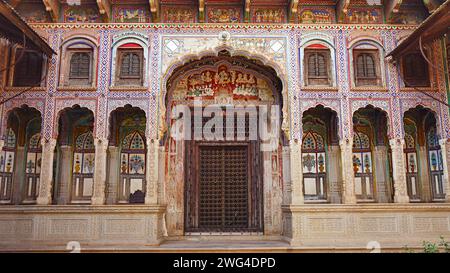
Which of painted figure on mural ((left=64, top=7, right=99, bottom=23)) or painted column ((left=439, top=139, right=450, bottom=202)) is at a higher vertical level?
painted figure on mural ((left=64, top=7, right=99, bottom=23))

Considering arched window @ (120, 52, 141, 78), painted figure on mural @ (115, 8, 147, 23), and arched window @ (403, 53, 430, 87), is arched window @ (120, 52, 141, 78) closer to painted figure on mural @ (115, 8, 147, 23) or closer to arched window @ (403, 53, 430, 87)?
painted figure on mural @ (115, 8, 147, 23)

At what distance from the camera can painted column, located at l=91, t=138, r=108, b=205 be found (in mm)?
10281

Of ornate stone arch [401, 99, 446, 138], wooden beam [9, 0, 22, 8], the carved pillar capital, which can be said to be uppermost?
wooden beam [9, 0, 22, 8]

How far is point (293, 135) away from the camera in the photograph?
10.8 metres

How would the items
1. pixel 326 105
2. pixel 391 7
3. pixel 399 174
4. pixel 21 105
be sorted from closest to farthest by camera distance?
pixel 399 174 < pixel 21 105 < pixel 326 105 < pixel 391 7

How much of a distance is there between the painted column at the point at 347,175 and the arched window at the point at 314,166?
1.38m

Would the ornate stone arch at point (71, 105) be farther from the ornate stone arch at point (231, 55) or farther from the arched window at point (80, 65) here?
the ornate stone arch at point (231, 55)

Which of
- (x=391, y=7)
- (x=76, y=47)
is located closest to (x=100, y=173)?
(x=76, y=47)

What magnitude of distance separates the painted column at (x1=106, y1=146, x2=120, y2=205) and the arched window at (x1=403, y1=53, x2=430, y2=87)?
8.43 meters

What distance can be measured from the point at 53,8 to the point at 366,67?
864 centimetres

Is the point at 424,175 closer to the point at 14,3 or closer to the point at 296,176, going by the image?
the point at 296,176

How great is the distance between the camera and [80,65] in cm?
1125

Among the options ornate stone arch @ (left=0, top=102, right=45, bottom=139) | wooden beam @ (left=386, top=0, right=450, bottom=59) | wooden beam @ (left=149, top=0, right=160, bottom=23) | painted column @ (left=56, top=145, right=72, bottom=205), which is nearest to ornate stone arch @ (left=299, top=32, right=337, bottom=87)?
wooden beam @ (left=386, top=0, right=450, bottom=59)

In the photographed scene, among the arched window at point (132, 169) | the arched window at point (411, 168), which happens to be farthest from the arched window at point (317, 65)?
the arched window at point (132, 169)
